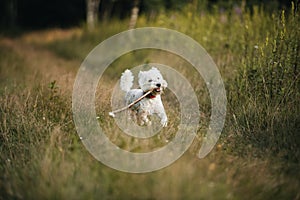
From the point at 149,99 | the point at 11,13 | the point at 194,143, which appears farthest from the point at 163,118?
the point at 11,13

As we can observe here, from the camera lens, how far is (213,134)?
4535mm

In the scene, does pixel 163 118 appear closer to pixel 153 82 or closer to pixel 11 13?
Answer: pixel 153 82

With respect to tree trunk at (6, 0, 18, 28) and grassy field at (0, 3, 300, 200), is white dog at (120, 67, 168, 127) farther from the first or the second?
tree trunk at (6, 0, 18, 28)

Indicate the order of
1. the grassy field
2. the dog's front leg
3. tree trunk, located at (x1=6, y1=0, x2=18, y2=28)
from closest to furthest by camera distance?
the grassy field < the dog's front leg < tree trunk, located at (x1=6, y1=0, x2=18, y2=28)

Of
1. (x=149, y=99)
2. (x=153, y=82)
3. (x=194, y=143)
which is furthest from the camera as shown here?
(x=149, y=99)

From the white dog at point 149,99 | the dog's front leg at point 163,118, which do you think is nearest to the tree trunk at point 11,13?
the white dog at point 149,99

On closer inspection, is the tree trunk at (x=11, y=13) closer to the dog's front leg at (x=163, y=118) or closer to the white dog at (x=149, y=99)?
the white dog at (x=149, y=99)

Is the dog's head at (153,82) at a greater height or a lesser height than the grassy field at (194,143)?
greater

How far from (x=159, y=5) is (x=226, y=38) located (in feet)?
18.8

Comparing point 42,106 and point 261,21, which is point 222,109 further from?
point 261,21

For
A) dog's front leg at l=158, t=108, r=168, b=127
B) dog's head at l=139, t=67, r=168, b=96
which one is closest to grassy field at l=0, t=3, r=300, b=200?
dog's front leg at l=158, t=108, r=168, b=127

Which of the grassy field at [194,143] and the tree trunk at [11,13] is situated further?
the tree trunk at [11,13]

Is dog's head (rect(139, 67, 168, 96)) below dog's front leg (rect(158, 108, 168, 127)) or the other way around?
the other way around

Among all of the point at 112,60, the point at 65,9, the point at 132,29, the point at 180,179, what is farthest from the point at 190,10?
the point at 65,9
